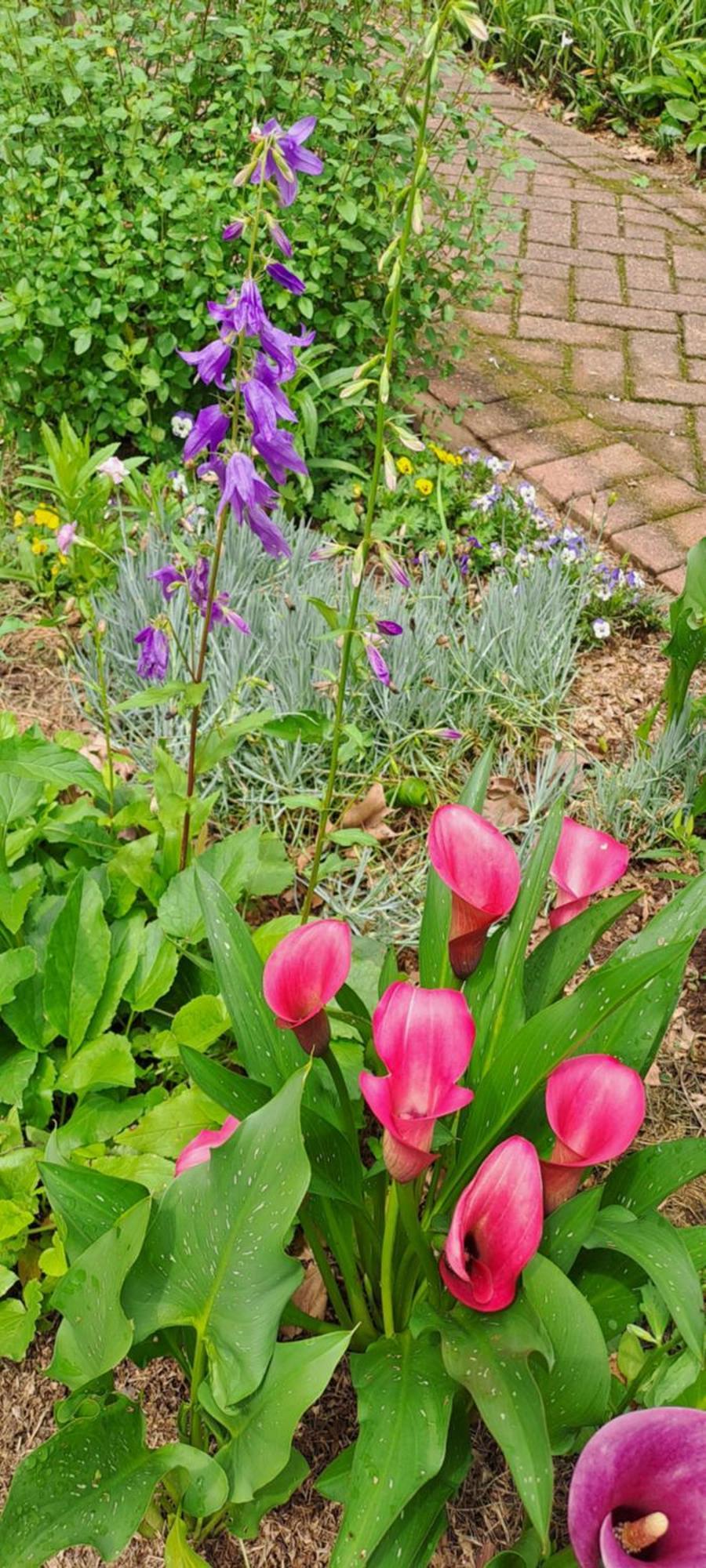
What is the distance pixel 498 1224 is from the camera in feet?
3.13

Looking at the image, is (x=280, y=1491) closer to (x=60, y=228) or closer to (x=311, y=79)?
(x=60, y=228)

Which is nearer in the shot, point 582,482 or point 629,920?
point 629,920

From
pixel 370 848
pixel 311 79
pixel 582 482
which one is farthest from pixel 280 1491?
pixel 311 79

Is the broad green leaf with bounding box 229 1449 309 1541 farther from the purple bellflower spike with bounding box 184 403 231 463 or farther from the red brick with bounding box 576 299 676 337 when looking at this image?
the red brick with bounding box 576 299 676 337

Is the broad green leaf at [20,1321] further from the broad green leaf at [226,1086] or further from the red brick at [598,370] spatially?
the red brick at [598,370]

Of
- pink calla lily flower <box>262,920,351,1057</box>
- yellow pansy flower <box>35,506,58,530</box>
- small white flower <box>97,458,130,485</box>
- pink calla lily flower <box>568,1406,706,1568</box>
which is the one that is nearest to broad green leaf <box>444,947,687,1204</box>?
pink calla lily flower <box>262,920,351,1057</box>

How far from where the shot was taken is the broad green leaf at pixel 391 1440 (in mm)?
986

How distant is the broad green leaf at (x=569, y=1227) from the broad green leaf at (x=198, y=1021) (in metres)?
0.59

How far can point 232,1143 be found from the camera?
104 centimetres

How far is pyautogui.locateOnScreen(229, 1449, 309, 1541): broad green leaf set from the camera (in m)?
1.20

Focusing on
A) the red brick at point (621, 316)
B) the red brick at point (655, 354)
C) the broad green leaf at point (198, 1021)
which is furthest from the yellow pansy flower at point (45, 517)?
the red brick at point (621, 316)

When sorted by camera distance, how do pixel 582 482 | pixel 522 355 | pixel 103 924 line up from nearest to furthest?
pixel 103 924 < pixel 582 482 < pixel 522 355

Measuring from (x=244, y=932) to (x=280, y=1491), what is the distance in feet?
1.95

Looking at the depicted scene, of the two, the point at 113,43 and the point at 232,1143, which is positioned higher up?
the point at 113,43
